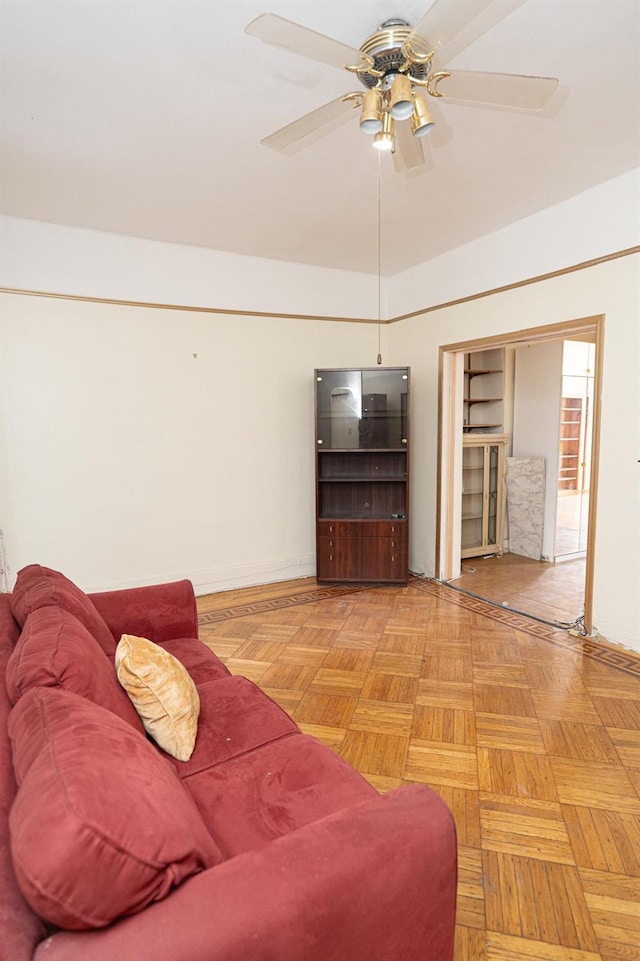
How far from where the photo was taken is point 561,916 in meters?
1.47

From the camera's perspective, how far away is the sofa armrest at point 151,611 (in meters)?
2.31

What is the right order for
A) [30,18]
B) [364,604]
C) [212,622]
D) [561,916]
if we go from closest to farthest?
1. [561,916]
2. [30,18]
3. [212,622]
4. [364,604]

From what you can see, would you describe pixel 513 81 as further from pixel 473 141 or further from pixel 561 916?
pixel 561 916

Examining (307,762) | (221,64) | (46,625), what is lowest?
(307,762)

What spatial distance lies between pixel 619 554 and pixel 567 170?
2.18 meters

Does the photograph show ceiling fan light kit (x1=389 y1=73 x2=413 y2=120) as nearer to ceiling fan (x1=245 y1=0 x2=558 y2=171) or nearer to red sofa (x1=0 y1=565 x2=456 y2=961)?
ceiling fan (x1=245 y1=0 x2=558 y2=171)

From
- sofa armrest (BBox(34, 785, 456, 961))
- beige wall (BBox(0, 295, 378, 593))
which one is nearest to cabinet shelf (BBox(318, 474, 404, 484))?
beige wall (BBox(0, 295, 378, 593))

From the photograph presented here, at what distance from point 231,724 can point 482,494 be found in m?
4.20

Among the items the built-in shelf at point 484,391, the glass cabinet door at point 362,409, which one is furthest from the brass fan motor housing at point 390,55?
the built-in shelf at point 484,391

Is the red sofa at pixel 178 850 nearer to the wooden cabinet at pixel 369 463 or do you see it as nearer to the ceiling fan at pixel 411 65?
the ceiling fan at pixel 411 65

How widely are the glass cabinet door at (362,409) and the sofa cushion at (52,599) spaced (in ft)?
8.73

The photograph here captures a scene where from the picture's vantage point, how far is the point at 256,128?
93.7 inches

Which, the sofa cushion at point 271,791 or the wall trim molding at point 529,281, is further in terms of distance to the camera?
the wall trim molding at point 529,281

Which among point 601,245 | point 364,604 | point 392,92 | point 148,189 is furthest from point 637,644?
point 148,189
